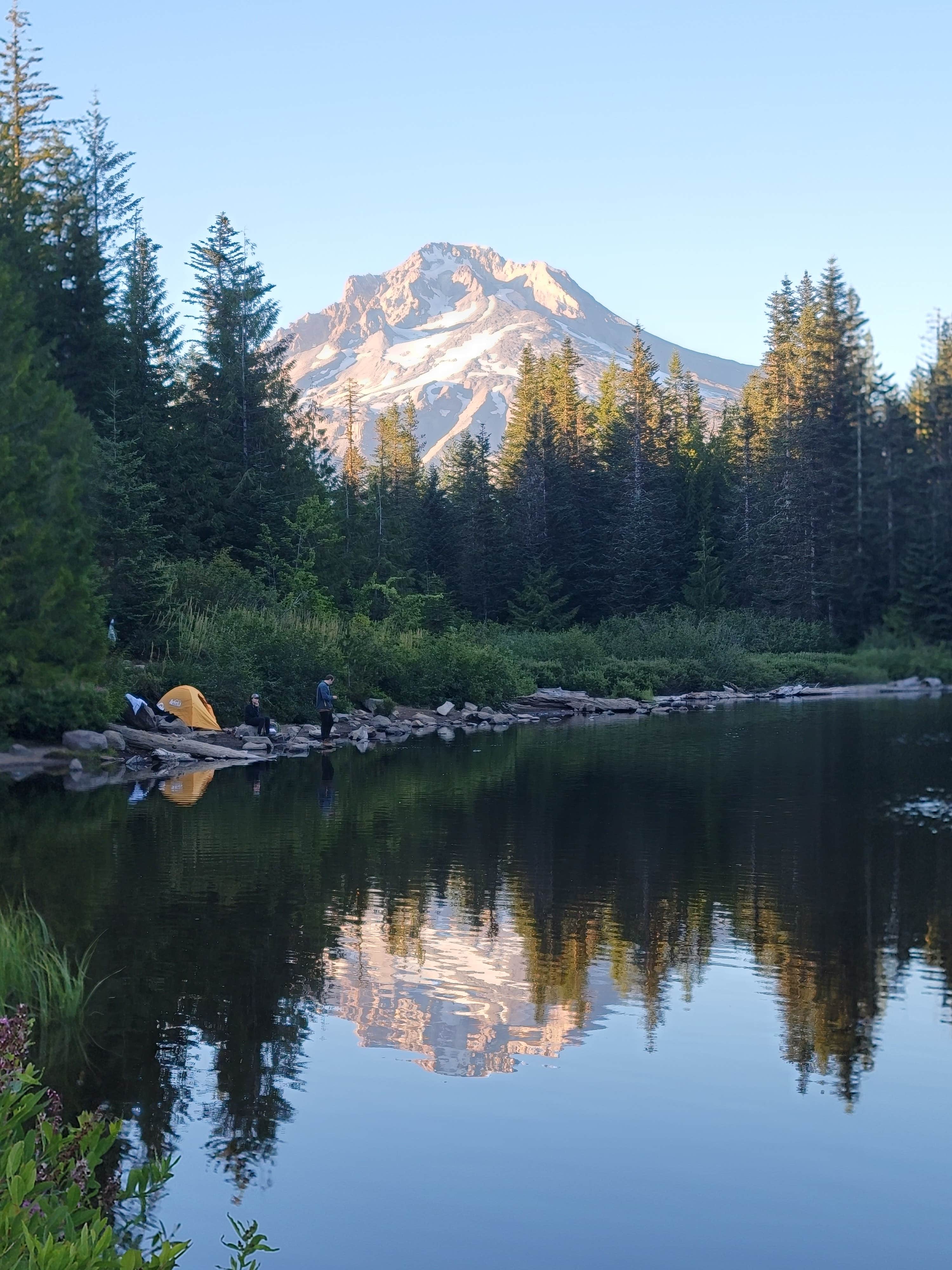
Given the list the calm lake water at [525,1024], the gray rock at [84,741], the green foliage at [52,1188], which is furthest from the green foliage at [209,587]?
the green foliage at [52,1188]

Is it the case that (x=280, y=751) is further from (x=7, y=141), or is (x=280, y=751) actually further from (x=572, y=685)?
(x=7, y=141)

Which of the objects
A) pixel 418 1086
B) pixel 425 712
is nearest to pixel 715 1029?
pixel 418 1086

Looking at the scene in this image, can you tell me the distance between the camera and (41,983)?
32.0 feet

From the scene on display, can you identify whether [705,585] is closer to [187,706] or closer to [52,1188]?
[187,706]

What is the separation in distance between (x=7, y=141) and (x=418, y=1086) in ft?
180

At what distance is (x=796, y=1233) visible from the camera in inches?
260

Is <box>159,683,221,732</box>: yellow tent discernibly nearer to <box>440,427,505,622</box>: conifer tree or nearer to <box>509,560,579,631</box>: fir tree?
<box>509,560,579,631</box>: fir tree

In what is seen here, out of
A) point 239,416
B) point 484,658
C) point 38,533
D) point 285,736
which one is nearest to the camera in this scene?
point 38,533

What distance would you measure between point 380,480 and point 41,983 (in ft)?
208

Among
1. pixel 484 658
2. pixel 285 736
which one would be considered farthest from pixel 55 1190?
pixel 484 658

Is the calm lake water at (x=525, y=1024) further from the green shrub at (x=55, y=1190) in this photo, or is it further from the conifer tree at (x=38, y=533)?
the conifer tree at (x=38, y=533)

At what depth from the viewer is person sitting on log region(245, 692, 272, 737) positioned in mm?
32156

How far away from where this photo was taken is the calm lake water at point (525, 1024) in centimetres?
686

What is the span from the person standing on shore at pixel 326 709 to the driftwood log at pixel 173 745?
310 cm
